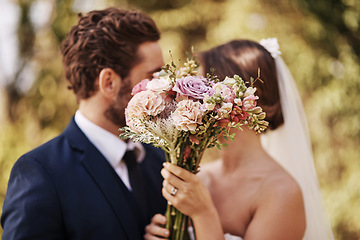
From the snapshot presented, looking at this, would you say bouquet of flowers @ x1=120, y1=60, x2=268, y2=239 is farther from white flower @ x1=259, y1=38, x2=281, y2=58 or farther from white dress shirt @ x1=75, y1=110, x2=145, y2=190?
white flower @ x1=259, y1=38, x2=281, y2=58

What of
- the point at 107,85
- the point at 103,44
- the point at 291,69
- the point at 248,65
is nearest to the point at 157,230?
the point at 107,85

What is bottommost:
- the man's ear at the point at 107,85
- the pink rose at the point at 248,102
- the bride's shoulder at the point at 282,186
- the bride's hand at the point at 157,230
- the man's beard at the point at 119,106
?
the bride's hand at the point at 157,230

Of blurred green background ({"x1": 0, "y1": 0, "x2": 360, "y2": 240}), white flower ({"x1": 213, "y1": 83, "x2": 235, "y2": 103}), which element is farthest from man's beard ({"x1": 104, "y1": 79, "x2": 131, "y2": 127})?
blurred green background ({"x1": 0, "y1": 0, "x2": 360, "y2": 240})

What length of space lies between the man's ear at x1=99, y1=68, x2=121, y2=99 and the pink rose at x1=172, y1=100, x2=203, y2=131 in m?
0.95

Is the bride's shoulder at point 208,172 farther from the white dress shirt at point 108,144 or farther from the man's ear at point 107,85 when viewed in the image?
the man's ear at point 107,85

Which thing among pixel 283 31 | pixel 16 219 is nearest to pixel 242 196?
pixel 16 219

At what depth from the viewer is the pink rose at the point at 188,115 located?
1520mm

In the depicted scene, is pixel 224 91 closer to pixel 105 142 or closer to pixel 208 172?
pixel 105 142

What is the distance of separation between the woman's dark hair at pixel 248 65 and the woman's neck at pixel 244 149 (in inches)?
7.2

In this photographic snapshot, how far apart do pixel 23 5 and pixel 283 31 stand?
12.7ft

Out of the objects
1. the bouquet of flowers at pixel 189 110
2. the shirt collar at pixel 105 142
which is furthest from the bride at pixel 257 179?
the shirt collar at pixel 105 142

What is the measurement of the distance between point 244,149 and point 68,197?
118cm

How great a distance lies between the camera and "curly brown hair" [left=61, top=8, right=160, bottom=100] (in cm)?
241

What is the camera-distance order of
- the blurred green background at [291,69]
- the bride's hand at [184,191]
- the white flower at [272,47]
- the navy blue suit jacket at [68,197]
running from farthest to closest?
1. the blurred green background at [291,69]
2. the white flower at [272,47]
3. the navy blue suit jacket at [68,197]
4. the bride's hand at [184,191]
